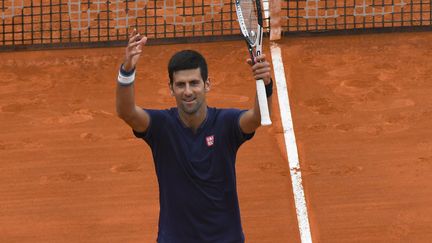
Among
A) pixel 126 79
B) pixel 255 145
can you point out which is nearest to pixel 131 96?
pixel 126 79

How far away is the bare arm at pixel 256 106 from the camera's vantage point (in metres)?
4.46

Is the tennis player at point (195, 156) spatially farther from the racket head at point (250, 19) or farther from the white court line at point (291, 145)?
the white court line at point (291, 145)

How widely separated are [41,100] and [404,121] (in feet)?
15.1

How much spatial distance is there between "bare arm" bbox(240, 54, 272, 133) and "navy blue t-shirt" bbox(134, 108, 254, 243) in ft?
0.18

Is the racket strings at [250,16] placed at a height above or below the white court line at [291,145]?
above

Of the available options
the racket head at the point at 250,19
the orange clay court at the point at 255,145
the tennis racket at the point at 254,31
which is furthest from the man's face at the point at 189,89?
the orange clay court at the point at 255,145

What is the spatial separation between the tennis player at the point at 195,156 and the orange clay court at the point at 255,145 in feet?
9.81

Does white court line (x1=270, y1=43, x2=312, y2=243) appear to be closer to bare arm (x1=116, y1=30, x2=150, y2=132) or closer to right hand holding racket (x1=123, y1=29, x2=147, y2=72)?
bare arm (x1=116, y1=30, x2=150, y2=132)

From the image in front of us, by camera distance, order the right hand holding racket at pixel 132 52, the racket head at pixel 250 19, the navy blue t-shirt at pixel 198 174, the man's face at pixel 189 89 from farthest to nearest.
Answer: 1. the racket head at pixel 250 19
2. the navy blue t-shirt at pixel 198 174
3. the man's face at pixel 189 89
4. the right hand holding racket at pixel 132 52

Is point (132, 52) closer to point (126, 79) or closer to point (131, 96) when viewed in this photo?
point (126, 79)

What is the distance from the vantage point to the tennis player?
4625 mm

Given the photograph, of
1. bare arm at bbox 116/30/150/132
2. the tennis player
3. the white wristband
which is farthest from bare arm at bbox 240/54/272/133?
the white wristband

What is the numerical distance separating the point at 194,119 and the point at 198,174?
0.31 m

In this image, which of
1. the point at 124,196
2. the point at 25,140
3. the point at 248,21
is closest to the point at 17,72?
the point at 25,140
